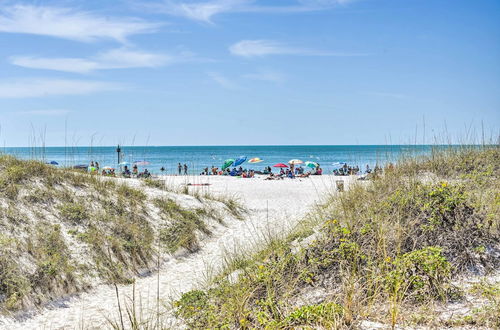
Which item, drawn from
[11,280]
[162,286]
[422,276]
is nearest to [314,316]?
[422,276]

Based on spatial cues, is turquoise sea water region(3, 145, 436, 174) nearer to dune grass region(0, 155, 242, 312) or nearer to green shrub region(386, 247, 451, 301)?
dune grass region(0, 155, 242, 312)

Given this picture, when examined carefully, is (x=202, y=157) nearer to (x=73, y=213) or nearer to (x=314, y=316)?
(x=73, y=213)

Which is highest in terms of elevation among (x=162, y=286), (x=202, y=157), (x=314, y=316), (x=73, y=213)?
(x=73, y=213)

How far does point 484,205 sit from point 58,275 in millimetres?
8201

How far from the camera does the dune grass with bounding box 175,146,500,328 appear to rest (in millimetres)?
5141

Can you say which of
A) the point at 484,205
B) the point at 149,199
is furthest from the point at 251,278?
the point at 149,199

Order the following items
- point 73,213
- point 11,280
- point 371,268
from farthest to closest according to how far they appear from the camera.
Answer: point 73,213 → point 11,280 → point 371,268

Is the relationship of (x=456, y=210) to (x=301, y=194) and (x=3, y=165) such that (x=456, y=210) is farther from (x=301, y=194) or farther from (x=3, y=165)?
(x=301, y=194)

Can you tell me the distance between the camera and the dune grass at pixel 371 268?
5141 mm

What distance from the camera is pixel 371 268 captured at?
243 inches

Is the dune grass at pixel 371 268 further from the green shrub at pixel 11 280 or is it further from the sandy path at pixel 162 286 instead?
the green shrub at pixel 11 280

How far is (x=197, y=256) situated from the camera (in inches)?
463

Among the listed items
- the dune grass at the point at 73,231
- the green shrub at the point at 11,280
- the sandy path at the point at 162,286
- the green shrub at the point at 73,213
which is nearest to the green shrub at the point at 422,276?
the sandy path at the point at 162,286

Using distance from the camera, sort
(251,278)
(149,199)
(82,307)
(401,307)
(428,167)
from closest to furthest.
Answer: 1. (401,307)
2. (251,278)
3. (82,307)
4. (428,167)
5. (149,199)
